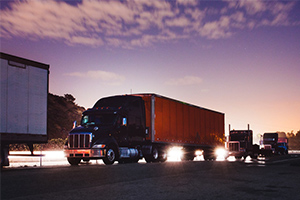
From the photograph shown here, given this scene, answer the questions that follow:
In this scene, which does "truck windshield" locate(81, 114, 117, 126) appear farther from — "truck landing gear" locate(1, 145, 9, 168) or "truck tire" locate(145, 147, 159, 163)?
"truck landing gear" locate(1, 145, 9, 168)

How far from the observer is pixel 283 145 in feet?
178

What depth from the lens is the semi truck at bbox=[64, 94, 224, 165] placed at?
19.4 meters

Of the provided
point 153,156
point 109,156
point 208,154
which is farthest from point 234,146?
point 109,156

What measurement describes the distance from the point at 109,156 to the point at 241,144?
20.4 m

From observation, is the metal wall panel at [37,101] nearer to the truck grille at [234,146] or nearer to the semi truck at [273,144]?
the truck grille at [234,146]

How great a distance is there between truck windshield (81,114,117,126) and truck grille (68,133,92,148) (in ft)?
4.07

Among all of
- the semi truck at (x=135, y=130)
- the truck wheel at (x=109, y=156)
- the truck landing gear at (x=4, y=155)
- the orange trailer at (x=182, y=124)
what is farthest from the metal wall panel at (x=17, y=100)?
the orange trailer at (x=182, y=124)

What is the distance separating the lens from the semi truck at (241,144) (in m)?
36.4

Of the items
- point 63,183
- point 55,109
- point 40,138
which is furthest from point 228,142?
point 55,109

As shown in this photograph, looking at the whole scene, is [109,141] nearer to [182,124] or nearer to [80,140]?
[80,140]

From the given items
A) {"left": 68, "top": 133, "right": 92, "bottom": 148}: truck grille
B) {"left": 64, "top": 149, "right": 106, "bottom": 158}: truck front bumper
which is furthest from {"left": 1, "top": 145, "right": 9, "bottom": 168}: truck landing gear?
{"left": 68, "top": 133, "right": 92, "bottom": 148}: truck grille

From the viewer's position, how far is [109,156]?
64.4 feet

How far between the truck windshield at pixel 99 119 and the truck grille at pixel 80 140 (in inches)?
48.8

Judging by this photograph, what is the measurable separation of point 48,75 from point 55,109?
81413 mm
